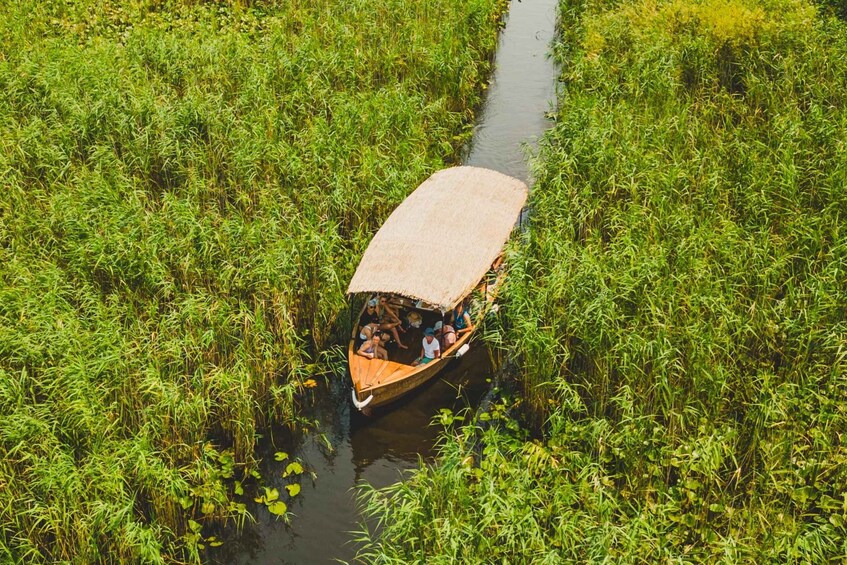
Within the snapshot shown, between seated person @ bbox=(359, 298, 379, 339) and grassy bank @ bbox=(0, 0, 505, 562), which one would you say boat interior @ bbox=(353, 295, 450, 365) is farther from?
grassy bank @ bbox=(0, 0, 505, 562)

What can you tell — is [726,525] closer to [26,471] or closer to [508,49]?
[26,471]

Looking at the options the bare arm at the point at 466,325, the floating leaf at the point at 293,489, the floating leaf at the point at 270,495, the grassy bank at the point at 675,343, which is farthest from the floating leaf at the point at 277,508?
the bare arm at the point at 466,325

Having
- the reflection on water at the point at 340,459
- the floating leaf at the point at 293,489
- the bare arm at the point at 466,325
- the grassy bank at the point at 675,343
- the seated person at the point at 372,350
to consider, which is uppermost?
the grassy bank at the point at 675,343

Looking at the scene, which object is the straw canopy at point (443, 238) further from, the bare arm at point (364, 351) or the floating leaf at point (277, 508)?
the floating leaf at point (277, 508)

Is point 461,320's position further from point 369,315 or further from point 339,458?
point 339,458

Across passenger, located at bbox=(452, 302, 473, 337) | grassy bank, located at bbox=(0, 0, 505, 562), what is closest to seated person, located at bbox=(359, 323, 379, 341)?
grassy bank, located at bbox=(0, 0, 505, 562)

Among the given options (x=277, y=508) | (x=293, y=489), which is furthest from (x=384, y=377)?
(x=277, y=508)
